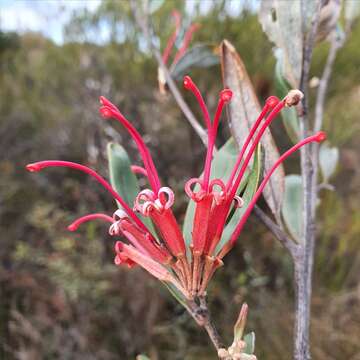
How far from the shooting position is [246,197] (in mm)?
375

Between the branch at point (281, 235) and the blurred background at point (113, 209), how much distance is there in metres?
0.67

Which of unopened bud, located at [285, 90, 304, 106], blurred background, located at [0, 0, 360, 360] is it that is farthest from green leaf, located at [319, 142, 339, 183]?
blurred background, located at [0, 0, 360, 360]

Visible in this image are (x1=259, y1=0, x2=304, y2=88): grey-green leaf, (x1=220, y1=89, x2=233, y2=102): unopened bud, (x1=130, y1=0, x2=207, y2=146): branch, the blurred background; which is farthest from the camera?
the blurred background

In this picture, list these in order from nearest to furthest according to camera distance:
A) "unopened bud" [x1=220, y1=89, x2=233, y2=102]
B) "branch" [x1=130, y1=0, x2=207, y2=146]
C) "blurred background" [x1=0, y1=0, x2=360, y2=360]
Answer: "unopened bud" [x1=220, y1=89, x2=233, y2=102], "branch" [x1=130, y1=0, x2=207, y2=146], "blurred background" [x1=0, y1=0, x2=360, y2=360]

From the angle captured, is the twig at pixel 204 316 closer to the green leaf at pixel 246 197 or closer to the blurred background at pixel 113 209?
the green leaf at pixel 246 197

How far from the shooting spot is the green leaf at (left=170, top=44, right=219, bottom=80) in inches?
23.9

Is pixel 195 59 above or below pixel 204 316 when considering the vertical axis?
above

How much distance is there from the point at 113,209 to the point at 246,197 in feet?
4.39

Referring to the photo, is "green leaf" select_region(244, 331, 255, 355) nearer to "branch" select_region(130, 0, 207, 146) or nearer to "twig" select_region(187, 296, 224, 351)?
"twig" select_region(187, 296, 224, 351)

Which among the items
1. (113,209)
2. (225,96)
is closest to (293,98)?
(225,96)

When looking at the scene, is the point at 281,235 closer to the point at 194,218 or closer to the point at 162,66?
the point at 194,218

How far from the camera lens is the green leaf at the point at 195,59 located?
1.99 ft

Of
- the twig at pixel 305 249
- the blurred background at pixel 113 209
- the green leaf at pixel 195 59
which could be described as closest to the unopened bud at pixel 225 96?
the twig at pixel 305 249

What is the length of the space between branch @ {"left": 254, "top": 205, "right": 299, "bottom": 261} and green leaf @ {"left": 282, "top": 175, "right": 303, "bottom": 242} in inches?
1.1
